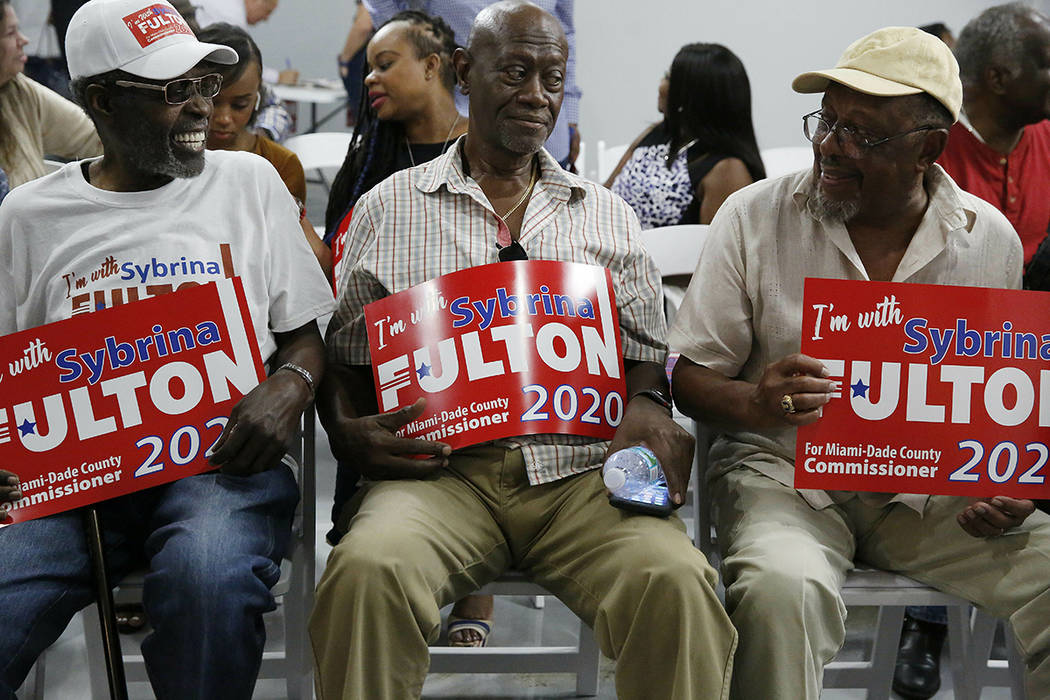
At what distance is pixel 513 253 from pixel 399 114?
1371mm

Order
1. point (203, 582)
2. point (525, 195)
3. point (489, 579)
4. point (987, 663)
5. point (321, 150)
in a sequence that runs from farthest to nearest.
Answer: point (321, 150) → point (987, 663) → point (525, 195) → point (489, 579) → point (203, 582)

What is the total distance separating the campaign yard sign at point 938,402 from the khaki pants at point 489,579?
14.6 inches

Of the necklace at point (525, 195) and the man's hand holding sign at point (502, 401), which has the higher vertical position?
the necklace at point (525, 195)

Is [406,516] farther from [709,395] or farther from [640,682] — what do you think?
[709,395]

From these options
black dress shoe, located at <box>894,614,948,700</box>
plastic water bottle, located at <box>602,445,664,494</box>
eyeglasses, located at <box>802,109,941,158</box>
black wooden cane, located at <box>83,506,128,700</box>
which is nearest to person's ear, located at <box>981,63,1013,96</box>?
eyeglasses, located at <box>802,109,941,158</box>

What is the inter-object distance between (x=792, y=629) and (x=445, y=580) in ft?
2.15

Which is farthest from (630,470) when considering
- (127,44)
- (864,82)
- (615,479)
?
(127,44)

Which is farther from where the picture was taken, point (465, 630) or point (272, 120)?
point (272, 120)

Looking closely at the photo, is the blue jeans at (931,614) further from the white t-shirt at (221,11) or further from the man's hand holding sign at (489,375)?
the white t-shirt at (221,11)

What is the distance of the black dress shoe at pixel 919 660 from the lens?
288cm

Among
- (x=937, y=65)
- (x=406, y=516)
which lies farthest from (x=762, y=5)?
(x=406, y=516)

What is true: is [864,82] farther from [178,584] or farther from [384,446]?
[178,584]

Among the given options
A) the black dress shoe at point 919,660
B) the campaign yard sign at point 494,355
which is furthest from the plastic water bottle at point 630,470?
the black dress shoe at point 919,660

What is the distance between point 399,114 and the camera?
12.2 ft
